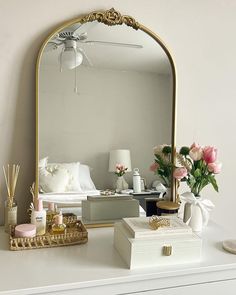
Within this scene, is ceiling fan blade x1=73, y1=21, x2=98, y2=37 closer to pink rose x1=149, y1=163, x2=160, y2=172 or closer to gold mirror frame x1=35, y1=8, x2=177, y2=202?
gold mirror frame x1=35, y1=8, x2=177, y2=202

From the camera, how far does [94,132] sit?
4.44ft

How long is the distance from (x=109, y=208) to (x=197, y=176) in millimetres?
376

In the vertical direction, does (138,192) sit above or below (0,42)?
below

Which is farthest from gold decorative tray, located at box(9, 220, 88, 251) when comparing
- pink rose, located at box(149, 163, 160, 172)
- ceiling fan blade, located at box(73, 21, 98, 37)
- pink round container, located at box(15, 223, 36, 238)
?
ceiling fan blade, located at box(73, 21, 98, 37)

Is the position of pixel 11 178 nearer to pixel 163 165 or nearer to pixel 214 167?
pixel 163 165

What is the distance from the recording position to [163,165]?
4.65ft

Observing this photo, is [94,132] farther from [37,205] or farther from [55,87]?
[37,205]

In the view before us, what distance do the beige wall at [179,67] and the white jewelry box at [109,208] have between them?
0.25 meters

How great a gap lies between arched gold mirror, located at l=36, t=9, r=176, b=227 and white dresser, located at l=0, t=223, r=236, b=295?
0.30 m

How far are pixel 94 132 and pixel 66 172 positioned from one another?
20 cm

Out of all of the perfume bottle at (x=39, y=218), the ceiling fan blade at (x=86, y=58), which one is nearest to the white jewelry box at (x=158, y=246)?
the perfume bottle at (x=39, y=218)

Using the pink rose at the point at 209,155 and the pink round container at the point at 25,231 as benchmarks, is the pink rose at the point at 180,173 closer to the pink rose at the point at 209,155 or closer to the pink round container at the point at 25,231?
the pink rose at the point at 209,155

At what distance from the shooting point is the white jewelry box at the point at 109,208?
133cm

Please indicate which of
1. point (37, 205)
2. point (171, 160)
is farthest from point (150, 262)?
point (171, 160)
